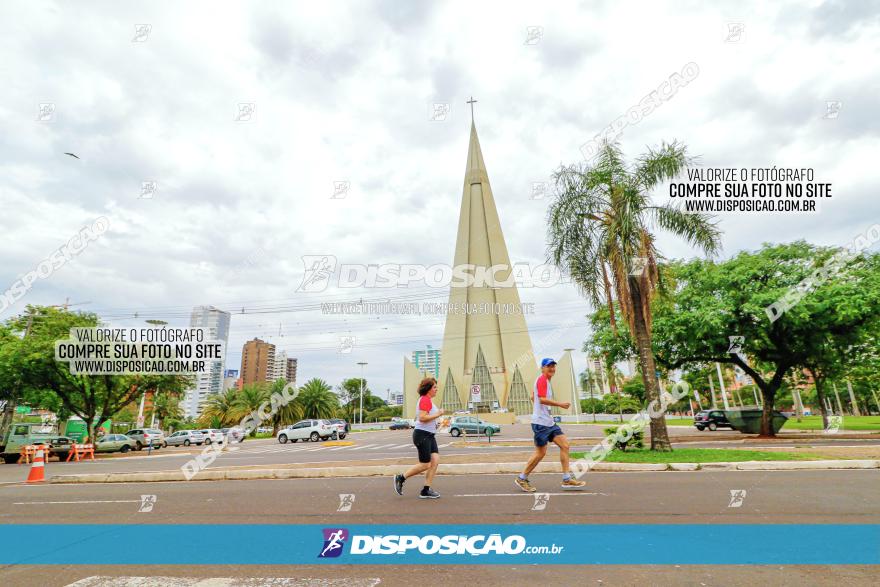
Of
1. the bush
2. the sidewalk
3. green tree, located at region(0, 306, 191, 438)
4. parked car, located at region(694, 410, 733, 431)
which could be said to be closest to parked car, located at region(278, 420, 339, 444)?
green tree, located at region(0, 306, 191, 438)

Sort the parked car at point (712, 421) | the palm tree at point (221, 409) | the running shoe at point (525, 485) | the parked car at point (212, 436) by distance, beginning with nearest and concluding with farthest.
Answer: the running shoe at point (525, 485) < the parked car at point (712, 421) < the parked car at point (212, 436) < the palm tree at point (221, 409)

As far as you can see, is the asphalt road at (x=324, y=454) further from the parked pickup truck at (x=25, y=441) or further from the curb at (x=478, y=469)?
the curb at (x=478, y=469)

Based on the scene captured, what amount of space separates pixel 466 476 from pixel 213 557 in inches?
220

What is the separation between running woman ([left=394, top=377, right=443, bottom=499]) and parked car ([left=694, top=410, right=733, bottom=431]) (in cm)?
2792

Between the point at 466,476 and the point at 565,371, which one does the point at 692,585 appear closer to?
the point at 466,476

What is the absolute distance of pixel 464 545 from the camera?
14.6 ft

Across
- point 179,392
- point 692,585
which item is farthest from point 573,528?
point 179,392

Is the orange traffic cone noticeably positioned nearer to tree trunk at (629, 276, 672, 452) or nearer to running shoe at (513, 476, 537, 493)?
running shoe at (513, 476, 537, 493)

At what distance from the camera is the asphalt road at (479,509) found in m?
3.65

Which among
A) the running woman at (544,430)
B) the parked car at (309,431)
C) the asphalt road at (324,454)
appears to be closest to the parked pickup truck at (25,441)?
the asphalt road at (324,454)

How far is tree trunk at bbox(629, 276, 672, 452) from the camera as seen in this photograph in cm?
1198

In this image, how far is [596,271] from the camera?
1379 centimetres

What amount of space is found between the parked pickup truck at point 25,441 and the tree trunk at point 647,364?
2663 cm

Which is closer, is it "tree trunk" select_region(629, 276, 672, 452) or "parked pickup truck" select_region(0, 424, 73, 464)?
"tree trunk" select_region(629, 276, 672, 452)
